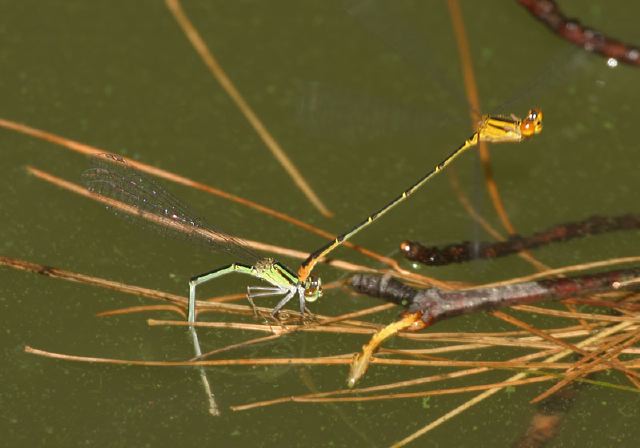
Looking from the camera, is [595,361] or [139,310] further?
[139,310]

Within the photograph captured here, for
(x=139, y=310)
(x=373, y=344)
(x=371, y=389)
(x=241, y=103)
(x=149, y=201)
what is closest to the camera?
(x=373, y=344)

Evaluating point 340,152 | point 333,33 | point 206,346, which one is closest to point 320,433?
point 206,346

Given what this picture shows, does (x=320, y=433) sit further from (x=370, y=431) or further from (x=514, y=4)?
(x=514, y=4)

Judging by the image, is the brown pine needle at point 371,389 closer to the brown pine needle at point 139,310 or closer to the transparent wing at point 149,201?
the brown pine needle at point 139,310

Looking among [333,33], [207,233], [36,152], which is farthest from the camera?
[333,33]

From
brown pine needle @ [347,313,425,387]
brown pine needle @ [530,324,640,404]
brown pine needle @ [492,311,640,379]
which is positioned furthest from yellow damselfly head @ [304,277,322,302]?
brown pine needle @ [530,324,640,404]

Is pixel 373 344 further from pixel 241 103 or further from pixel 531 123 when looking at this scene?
pixel 241 103

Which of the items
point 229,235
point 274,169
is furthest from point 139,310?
point 274,169
